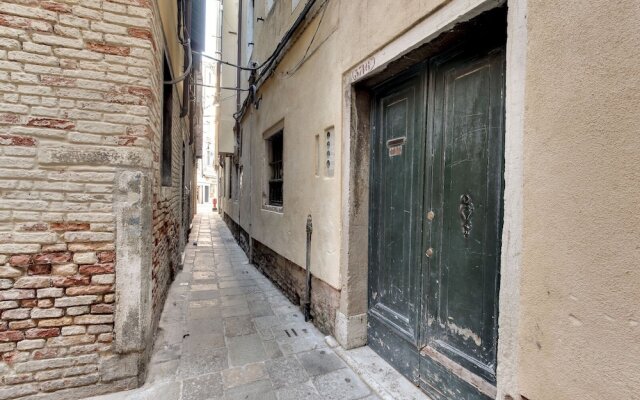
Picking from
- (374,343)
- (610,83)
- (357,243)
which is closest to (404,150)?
(357,243)

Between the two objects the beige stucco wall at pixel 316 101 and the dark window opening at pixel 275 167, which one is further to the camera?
the dark window opening at pixel 275 167

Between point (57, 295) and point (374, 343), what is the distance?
106 inches

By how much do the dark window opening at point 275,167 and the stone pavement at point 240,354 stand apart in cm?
178

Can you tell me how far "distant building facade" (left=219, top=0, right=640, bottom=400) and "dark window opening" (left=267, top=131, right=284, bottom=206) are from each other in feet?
4.20

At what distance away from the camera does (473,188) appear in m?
1.97

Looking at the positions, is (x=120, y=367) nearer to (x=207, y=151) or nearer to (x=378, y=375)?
(x=378, y=375)

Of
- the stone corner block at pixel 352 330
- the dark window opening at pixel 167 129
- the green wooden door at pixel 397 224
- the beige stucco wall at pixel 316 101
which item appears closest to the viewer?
the green wooden door at pixel 397 224

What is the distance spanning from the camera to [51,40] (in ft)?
7.14

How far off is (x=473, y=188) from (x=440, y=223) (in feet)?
1.26

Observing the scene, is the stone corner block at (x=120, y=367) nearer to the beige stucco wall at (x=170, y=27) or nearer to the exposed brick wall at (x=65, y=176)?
the exposed brick wall at (x=65, y=176)

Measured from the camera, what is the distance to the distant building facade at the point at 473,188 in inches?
45.9

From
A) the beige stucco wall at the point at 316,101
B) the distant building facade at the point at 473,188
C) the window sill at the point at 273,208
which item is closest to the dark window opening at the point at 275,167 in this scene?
the window sill at the point at 273,208

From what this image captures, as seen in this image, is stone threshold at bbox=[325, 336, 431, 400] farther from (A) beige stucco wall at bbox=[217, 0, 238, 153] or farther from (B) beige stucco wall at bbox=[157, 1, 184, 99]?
(A) beige stucco wall at bbox=[217, 0, 238, 153]

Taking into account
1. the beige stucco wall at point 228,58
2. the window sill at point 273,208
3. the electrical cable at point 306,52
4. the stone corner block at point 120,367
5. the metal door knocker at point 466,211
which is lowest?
the stone corner block at point 120,367
